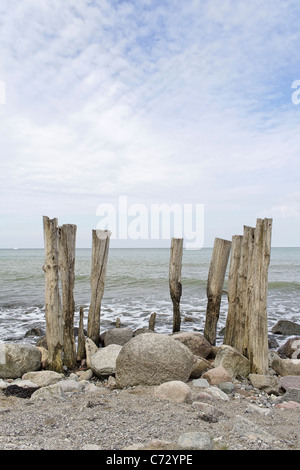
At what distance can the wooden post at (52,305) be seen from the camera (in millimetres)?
6746

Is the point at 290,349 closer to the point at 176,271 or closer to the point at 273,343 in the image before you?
the point at 273,343

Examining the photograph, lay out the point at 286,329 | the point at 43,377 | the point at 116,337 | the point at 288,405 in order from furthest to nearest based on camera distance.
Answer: the point at 286,329, the point at 116,337, the point at 43,377, the point at 288,405

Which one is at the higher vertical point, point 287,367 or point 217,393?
point 217,393

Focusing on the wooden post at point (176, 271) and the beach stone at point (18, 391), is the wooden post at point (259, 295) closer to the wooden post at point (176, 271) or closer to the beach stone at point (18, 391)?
the wooden post at point (176, 271)

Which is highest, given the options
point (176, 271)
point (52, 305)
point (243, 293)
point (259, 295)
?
point (176, 271)

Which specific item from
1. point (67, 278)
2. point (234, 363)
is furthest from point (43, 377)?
point (234, 363)

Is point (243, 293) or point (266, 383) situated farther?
point (243, 293)

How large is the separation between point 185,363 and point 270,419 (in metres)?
1.64

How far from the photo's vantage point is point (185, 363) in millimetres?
5871

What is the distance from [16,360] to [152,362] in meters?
2.62

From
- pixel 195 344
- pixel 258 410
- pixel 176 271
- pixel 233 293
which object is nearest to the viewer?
pixel 258 410

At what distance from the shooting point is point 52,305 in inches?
266

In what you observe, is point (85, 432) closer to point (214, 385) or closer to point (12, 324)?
point (214, 385)
